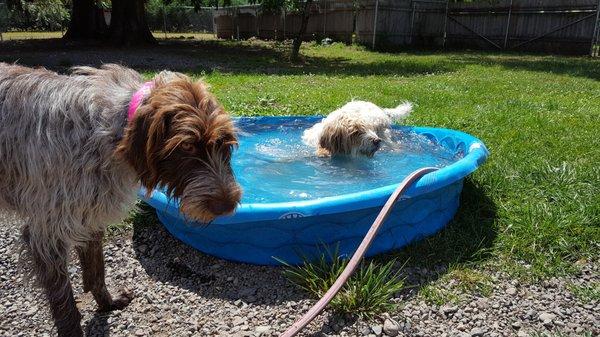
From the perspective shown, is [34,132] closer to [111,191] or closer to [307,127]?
[111,191]

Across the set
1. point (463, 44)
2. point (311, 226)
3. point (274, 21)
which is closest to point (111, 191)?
point (311, 226)

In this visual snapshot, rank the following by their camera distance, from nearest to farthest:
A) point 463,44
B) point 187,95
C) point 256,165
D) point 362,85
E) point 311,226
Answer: point 187,95, point 311,226, point 256,165, point 362,85, point 463,44

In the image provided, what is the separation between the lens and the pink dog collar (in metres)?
2.90

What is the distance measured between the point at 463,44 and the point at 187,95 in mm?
28480

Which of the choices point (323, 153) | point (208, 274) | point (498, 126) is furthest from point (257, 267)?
point (498, 126)

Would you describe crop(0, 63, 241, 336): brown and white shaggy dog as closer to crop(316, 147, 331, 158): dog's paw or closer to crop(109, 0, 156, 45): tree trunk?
crop(316, 147, 331, 158): dog's paw

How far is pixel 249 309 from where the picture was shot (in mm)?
3916

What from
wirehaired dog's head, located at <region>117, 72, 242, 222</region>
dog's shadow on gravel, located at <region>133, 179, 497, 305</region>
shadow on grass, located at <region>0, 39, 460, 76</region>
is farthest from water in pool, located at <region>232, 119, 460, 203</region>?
shadow on grass, located at <region>0, 39, 460, 76</region>

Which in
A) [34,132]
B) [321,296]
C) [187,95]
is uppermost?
[187,95]

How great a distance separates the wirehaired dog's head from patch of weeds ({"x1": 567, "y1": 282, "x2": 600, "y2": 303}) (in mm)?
2911

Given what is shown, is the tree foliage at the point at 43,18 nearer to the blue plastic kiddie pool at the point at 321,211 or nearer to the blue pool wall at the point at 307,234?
the blue plastic kiddie pool at the point at 321,211

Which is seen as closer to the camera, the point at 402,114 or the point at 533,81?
the point at 402,114

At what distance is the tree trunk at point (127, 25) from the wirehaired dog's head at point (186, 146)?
24760 mm

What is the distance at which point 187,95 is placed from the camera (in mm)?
2822
